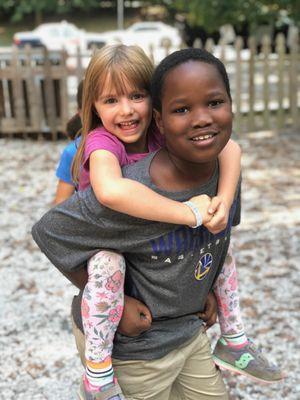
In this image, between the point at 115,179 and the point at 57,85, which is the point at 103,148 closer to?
the point at 115,179

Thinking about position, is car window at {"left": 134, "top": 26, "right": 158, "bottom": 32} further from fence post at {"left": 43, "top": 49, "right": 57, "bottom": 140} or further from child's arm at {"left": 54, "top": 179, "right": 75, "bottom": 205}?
child's arm at {"left": 54, "top": 179, "right": 75, "bottom": 205}

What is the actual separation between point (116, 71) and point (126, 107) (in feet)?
0.36

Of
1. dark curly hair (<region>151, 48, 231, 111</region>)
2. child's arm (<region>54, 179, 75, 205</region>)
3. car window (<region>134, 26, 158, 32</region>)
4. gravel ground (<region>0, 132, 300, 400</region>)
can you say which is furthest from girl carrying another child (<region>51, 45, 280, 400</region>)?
car window (<region>134, 26, 158, 32</region>)

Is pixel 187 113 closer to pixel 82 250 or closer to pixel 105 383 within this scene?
pixel 82 250

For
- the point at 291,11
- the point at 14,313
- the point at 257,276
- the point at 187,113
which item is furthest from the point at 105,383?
the point at 291,11

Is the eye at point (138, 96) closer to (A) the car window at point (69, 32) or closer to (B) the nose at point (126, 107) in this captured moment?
(B) the nose at point (126, 107)

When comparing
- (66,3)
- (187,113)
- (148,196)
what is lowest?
(66,3)

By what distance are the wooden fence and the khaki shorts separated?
7.91 metres

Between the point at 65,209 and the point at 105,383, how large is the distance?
0.55m

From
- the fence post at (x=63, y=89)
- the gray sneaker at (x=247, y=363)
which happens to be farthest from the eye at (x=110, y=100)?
the fence post at (x=63, y=89)

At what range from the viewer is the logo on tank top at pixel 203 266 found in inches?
69.6

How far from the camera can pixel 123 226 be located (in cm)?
166

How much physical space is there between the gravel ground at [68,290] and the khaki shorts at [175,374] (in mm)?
1449

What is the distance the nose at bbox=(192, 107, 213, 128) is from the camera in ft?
5.05
